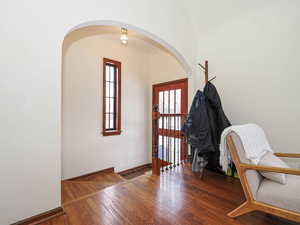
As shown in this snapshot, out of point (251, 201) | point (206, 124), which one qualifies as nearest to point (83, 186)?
point (206, 124)

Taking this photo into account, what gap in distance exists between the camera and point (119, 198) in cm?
176

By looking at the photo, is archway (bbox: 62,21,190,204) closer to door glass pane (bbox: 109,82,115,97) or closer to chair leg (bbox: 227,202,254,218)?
door glass pane (bbox: 109,82,115,97)

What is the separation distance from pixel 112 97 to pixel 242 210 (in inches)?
119

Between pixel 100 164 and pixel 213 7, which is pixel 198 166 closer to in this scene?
pixel 100 164

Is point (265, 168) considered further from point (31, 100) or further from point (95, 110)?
point (95, 110)

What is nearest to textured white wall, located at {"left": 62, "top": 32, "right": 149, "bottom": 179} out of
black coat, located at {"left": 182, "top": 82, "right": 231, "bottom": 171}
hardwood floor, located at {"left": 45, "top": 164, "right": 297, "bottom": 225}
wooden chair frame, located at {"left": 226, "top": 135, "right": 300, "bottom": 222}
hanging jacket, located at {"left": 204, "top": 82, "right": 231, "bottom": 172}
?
hardwood floor, located at {"left": 45, "top": 164, "right": 297, "bottom": 225}

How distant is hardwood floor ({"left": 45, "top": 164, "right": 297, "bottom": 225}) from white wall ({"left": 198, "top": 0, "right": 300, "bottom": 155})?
3.26 feet

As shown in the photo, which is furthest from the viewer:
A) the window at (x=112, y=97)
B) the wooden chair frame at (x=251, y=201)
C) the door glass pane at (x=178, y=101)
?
the door glass pane at (x=178, y=101)

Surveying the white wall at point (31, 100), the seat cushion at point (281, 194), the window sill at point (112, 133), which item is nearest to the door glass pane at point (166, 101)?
the window sill at point (112, 133)

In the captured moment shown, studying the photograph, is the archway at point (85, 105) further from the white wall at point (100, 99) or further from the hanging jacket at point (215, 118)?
the hanging jacket at point (215, 118)

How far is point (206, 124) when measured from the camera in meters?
2.08

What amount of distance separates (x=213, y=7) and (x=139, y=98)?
2453mm

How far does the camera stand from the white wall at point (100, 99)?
2.83 meters

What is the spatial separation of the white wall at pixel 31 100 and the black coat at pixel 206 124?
163 centimetres
